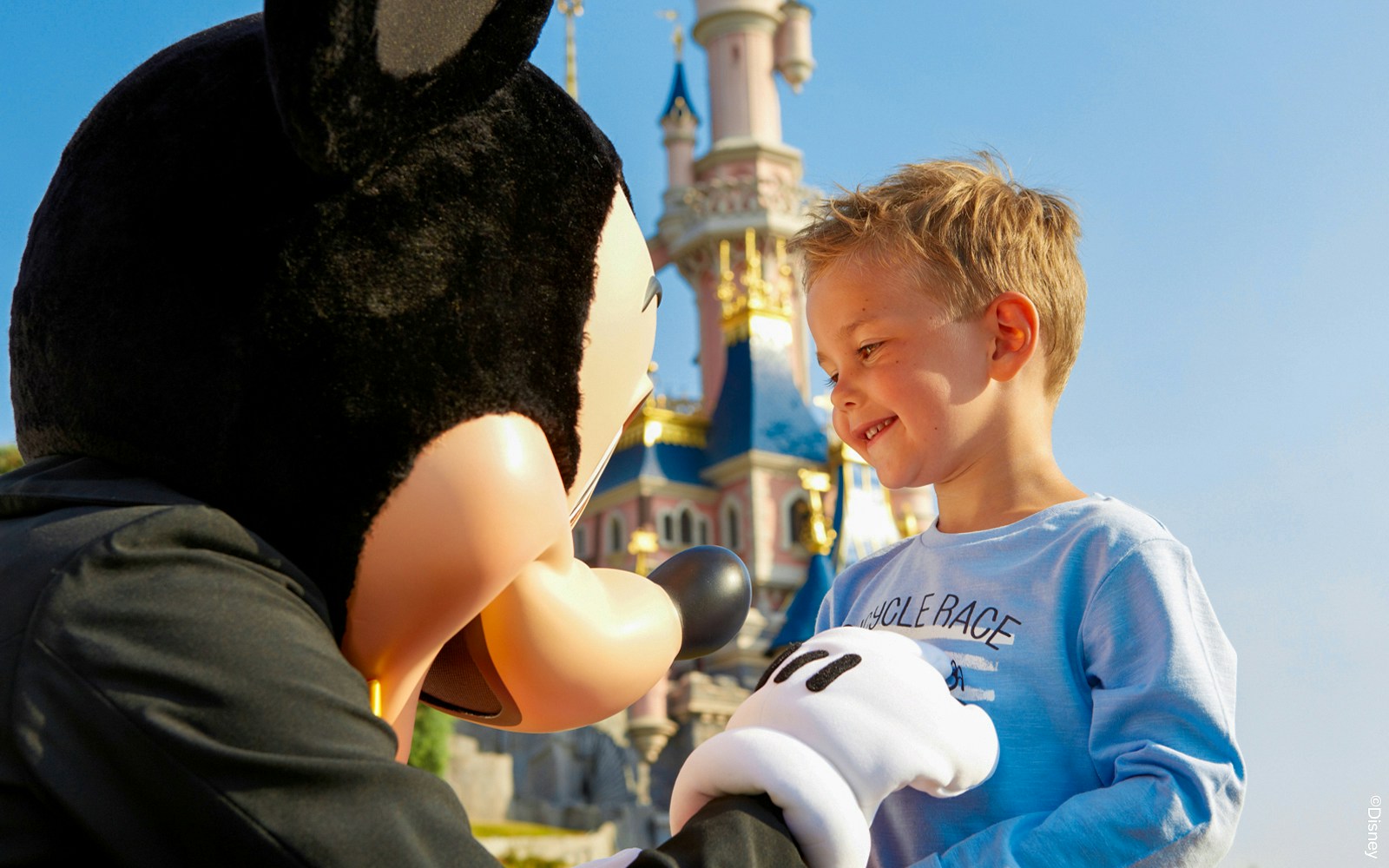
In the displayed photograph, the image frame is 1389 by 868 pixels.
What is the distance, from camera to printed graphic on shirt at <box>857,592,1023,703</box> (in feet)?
5.46

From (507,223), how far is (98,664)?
0.59m

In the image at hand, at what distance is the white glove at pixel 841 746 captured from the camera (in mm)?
1370

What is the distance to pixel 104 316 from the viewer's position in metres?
1.34

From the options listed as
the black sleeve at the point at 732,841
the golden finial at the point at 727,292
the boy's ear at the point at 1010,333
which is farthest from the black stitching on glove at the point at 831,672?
the golden finial at the point at 727,292

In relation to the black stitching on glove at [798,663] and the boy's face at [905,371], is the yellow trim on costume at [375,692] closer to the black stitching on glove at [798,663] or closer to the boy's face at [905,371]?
the black stitching on glove at [798,663]

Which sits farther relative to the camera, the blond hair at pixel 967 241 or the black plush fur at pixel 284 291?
the blond hair at pixel 967 241

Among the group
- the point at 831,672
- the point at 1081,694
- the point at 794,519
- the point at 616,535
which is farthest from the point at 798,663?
the point at 616,535

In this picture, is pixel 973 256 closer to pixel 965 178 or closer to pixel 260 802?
pixel 965 178

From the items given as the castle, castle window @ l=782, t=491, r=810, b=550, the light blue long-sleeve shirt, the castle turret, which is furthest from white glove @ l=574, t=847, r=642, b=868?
the castle turret

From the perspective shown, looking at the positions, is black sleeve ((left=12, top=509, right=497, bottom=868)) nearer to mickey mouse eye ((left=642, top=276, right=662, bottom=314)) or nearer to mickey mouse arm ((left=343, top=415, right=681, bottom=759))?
mickey mouse arm ((left=343, top=415, right=681, bottom=759))

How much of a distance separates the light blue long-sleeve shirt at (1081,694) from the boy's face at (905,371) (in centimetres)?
12

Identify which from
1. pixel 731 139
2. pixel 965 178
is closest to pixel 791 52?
pixel 731 139

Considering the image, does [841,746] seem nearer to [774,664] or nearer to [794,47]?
[774,664]

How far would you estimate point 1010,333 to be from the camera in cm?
180
